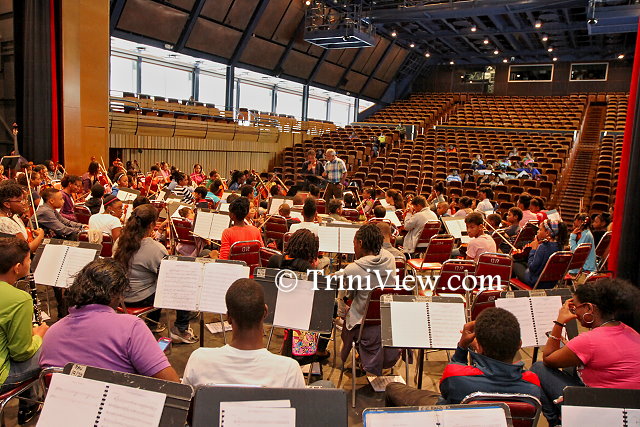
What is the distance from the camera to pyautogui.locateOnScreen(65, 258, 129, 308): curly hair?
2.29 metres

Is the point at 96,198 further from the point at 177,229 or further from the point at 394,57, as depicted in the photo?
the point at 394,57

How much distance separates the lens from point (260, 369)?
1.98m

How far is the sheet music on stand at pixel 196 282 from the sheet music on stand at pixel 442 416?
1.86 meters

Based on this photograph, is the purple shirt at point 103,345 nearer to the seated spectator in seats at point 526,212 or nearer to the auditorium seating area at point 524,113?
the seated spectator in seats at point 526,212

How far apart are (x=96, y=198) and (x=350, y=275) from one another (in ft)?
14.3

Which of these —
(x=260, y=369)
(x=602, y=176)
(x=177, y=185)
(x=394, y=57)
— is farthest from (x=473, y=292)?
(x=394, y=57)

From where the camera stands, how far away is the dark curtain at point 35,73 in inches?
428

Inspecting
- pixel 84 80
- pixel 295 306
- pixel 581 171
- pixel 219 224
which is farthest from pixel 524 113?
pixel 295 306

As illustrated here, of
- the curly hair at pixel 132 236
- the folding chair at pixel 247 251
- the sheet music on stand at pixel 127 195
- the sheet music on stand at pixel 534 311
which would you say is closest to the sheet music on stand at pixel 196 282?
the curly hair at pixel 132 236

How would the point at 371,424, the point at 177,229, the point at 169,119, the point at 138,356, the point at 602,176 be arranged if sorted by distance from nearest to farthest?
the point at 371,424
the point at 138,356
the point at 177,229
the point at 602,176
the point at 169,119

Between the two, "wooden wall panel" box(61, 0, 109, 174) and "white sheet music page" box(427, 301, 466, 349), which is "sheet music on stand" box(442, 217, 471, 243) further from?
"wooden wall panel" box(61, 0, 109, 174)

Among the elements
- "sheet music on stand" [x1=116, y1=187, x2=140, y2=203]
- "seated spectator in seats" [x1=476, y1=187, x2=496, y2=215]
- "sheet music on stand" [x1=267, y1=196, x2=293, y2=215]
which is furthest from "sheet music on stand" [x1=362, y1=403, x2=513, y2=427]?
"seated spectator in seats" [x1=476, y1=187, x2=496, y2=215]

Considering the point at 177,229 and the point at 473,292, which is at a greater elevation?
the point at 177,229

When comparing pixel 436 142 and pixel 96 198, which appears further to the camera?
pixel 436 142
